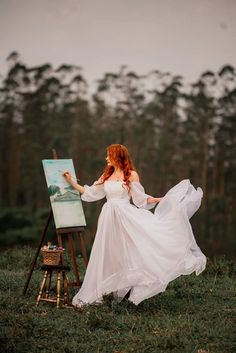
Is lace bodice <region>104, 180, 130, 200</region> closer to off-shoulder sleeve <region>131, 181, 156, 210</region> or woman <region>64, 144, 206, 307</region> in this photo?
woman <region>64, 144, 206, 307</region>

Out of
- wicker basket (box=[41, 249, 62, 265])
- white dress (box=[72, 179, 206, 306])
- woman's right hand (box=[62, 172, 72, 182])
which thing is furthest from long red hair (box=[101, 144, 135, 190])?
wicker basket (box=[41, 249, 62, 265])

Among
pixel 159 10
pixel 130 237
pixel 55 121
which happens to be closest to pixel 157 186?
pixel 55 121

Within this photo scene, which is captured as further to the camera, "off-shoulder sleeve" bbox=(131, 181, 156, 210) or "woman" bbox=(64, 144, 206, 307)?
"off-shoulder sleeve" bbox=(131, 181, 156, 210)

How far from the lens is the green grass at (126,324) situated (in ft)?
21.5

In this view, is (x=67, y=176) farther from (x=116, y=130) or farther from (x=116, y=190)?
(x=116, y=130)

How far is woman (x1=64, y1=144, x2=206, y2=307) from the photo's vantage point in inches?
324

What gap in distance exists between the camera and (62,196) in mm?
8977

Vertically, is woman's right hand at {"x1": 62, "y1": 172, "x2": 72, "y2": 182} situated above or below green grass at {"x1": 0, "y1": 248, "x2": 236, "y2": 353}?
above

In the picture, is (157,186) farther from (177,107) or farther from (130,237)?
(130,237)

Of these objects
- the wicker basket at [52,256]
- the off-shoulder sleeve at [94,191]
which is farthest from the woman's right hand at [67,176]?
the wicker basket at [52,256]

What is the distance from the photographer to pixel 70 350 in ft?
21.2

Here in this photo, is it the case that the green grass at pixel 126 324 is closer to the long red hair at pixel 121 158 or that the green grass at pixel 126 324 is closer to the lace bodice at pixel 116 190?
the lace bodice at pixel 116 190

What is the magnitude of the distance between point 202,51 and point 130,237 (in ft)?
80.4

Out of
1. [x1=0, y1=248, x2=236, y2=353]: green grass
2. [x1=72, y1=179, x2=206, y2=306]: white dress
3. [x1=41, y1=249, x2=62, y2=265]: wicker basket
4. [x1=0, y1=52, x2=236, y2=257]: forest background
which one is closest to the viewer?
[x1=0, y1=248, x2=236, y2=353]: green grass
